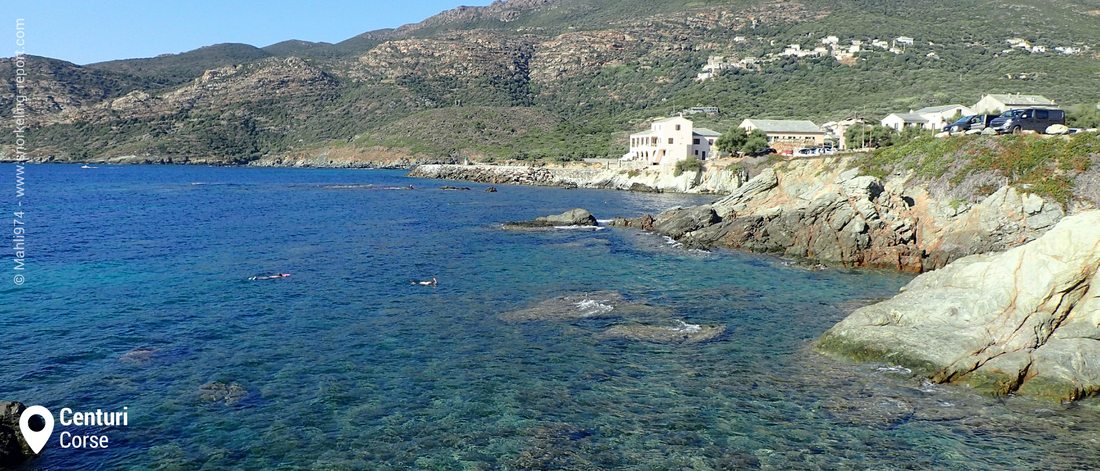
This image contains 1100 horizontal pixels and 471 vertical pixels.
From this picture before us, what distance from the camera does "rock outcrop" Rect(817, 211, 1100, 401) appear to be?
1548 cm

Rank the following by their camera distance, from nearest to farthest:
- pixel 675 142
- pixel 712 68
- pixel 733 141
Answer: pixel 733 141 < pixel 675 142 < pixel 712 68

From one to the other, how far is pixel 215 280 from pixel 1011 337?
95.8 ft

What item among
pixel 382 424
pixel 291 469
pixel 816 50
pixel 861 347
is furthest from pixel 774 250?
pixel 816 50

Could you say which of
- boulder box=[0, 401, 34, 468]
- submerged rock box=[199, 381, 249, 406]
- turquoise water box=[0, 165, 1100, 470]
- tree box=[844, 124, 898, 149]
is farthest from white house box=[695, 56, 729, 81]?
boulder box=[0, 401, 34, 468]

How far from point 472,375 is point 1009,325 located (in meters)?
14.0

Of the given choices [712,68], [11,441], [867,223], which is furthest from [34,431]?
[712,68]

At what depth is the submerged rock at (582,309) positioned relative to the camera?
2254 cm

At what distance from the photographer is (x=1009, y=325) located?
1675 centimetres

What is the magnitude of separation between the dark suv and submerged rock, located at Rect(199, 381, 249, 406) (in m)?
46.9

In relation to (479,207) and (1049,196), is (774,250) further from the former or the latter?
(479,207)

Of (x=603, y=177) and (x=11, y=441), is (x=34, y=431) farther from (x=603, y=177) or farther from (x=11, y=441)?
(x=603, y=177)

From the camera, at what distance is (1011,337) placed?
16.5m

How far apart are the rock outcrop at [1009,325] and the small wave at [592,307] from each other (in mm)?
7491

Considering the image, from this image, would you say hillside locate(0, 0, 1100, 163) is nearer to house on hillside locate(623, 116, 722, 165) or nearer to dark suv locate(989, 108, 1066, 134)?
house on hillside locate(623, 116, 722, 165)
